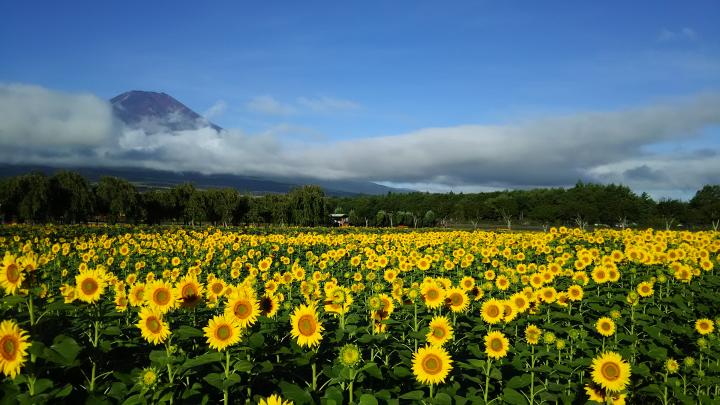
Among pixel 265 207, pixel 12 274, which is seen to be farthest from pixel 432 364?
pixel 265 207

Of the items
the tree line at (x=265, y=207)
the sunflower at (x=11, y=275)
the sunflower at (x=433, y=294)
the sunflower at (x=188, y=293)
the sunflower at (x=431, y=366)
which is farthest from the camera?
the tree line at (x=265, y=207)

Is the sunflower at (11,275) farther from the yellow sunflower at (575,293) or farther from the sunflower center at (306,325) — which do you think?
the yellow sunflower at (575,293)

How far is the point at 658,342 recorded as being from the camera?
723cm

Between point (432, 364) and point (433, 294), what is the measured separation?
1970mm

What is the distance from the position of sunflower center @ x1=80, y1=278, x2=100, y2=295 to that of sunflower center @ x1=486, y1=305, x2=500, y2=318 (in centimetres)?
500

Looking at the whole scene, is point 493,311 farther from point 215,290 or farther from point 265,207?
point 265,207

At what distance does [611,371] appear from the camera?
432cm

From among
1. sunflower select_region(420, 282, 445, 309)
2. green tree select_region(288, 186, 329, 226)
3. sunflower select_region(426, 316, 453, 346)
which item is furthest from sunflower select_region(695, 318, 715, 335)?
green tree select_region(288, 186, 329, 226)

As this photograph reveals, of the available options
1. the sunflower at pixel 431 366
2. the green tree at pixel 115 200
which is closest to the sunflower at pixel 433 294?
the sunflower at pixel 431 366

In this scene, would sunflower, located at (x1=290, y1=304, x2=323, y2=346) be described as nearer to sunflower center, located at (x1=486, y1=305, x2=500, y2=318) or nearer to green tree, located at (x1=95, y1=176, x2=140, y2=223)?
sunflower center, located at (x1=486, y1=305, x2=500, y2=318)

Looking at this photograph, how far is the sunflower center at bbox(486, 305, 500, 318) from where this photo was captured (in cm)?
587

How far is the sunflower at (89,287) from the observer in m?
3.89

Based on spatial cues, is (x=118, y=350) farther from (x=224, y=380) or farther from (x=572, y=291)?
A: (x=572, y=291)

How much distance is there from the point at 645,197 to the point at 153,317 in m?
90.6
